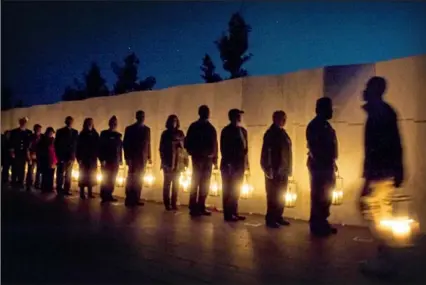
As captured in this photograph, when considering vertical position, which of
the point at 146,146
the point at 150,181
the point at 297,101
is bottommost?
the point at 150,181

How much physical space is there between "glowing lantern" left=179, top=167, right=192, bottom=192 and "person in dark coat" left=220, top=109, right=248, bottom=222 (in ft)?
Answer: 6.67

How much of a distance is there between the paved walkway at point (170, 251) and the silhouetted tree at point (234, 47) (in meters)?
19.9

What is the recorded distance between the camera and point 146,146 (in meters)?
10.7

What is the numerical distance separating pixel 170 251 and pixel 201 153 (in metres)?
3.30

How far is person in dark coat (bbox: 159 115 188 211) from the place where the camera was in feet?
32.8

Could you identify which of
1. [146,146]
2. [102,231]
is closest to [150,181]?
[146,146]

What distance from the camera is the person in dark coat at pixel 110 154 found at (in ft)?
36.8

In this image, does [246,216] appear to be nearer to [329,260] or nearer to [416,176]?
[416,176]

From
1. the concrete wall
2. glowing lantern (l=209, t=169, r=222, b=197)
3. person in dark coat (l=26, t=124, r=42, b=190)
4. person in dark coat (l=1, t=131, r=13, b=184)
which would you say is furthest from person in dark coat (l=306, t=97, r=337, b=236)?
person in dark coat (l=1, t=131, r=13, b=184)

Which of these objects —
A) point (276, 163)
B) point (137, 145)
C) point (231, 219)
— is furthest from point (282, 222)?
point (137, 145)

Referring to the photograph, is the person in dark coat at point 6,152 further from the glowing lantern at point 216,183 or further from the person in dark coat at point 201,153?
the person in dark coat at point 201,153

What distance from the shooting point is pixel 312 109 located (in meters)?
8.84

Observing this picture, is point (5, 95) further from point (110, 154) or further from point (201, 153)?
point (201, 153)

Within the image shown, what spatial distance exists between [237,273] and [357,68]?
4.64 m
